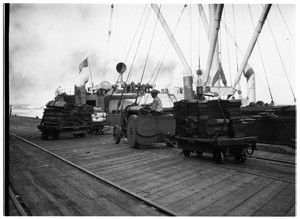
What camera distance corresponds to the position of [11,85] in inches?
182

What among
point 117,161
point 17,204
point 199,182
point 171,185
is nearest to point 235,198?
point 199,182

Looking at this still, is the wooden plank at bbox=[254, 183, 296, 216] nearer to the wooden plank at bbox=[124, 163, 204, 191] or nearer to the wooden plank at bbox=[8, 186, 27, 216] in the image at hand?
the wooden plank at bbox=[124, 163, 204, 191]

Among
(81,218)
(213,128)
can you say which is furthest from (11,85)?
(213,128)

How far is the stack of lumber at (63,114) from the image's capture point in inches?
524

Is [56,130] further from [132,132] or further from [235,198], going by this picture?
[235,198]

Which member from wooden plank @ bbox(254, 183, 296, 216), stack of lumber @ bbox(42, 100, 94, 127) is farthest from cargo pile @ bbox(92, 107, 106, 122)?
wooden plank @ bbox(254, 183, 296, 216)

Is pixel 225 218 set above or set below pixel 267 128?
below

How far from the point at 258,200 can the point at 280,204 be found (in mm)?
315

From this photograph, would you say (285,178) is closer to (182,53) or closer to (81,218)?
(81,218)

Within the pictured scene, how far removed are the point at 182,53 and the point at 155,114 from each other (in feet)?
32.9

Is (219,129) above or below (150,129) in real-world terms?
above

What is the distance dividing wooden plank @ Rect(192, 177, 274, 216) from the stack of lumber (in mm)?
11054

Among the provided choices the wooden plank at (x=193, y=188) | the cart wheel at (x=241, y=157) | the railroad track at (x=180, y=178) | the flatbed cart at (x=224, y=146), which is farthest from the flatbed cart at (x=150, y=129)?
the wooden plank at (x=193, y=188)

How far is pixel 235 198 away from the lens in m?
3.98
